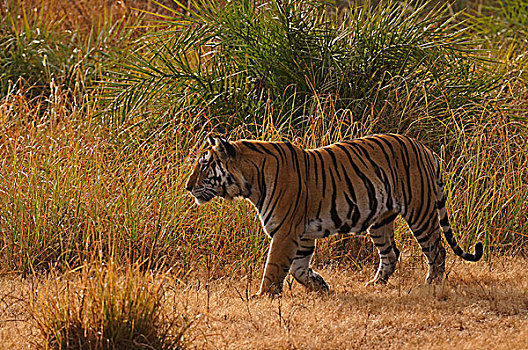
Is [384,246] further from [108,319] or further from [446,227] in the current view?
[108,319]

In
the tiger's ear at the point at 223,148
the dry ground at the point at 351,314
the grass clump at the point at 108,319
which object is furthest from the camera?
the tiger's ear at the point at 223,148

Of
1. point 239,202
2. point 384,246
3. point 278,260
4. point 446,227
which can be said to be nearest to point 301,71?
point 239,202

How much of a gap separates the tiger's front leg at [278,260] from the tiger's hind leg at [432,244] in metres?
0.95

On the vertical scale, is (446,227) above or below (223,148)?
below

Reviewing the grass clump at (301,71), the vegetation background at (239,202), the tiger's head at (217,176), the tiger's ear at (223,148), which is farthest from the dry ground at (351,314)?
the grass clump at (301,71)

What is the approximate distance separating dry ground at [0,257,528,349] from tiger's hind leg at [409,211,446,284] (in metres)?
0.11

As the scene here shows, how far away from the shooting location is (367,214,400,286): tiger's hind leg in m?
5.41

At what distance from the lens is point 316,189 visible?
491cm

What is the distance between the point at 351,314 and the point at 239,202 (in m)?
1.73

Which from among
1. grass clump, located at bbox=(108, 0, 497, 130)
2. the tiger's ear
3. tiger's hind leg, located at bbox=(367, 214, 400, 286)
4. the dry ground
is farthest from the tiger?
grass clump, located at bbox=(108, 0, 497, 130)

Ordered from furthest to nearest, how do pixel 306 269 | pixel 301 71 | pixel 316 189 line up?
pixel 301 71, pixel 306 269, pixel 316 189

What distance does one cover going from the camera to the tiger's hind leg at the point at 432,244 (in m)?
5.21

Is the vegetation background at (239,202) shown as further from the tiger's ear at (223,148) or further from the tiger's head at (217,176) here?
the tiger's ear at (223,148)

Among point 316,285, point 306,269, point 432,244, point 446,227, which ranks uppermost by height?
point 446,227
